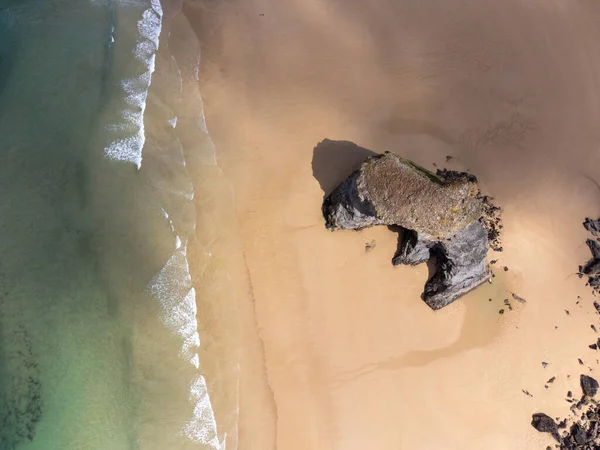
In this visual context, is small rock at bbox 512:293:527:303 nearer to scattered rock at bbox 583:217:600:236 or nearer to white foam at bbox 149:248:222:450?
scattered rock at bbox 583:217:600:236

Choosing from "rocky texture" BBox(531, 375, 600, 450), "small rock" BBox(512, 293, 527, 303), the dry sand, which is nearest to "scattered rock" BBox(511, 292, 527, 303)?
"small rock" BBox(512, 293, 527, 303)

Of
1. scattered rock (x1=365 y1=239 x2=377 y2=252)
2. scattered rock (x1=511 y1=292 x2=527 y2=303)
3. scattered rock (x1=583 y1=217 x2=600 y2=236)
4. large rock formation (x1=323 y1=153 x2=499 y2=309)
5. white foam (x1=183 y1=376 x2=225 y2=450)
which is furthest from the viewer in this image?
scattered rock (x1=583 y1=217 x2=600 y2=236)

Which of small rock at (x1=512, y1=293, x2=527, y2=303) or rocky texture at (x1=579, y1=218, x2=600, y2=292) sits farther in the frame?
rocky texture at (x1=579, y1=218, x2=600, y2=292)

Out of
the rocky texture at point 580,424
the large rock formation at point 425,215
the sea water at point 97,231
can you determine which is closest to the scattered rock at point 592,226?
the large rock formation at point 425,215

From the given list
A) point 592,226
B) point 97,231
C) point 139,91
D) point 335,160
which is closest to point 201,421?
point 97,231

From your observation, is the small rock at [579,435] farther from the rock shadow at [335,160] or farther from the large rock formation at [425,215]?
the rock shadow at [335,160]

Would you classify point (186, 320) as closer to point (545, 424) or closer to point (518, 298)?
point (518, 298)

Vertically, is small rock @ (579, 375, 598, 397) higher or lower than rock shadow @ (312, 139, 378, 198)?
lower
